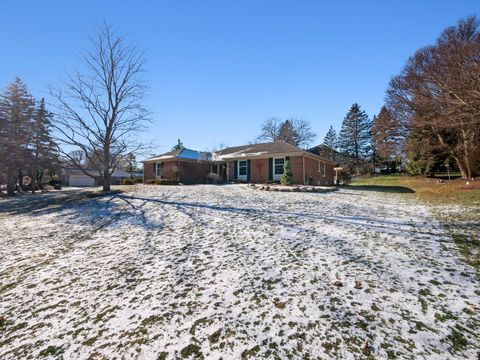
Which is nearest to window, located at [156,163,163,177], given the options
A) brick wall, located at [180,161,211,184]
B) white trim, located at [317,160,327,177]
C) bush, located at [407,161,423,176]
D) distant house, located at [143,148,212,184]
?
distant house, located at [143,148,212,184]

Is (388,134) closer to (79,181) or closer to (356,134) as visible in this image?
(356,134)

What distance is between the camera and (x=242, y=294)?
289 centimetres

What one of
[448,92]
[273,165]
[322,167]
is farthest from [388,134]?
[273,165]

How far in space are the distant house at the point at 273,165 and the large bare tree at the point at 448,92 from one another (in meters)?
7.89

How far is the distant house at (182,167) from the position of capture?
20.7 metres

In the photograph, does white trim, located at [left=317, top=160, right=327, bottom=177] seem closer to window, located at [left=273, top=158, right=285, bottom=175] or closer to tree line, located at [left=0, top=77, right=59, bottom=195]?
window, located at [left=273, top=158, right=285, bottom=175]

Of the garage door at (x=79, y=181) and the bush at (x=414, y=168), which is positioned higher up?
the bush at (x=414, y=168)

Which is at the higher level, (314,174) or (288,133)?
(288,133)

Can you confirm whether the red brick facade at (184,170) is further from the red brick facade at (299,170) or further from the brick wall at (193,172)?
the red brick facade at (299,170)

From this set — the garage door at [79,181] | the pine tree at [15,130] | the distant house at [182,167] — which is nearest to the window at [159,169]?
the distant house at [182,167]

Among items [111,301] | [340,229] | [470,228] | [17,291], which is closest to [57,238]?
[17,291]

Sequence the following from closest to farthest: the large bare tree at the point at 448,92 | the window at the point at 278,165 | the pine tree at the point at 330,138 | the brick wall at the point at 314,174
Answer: the large bare tree at the point at 448,92
the brick wall at the point at 314,174
the window at the point at 278,165
the pine tree at the point at 330,138

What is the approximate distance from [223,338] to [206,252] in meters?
2.10

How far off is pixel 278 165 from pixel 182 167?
879cm
